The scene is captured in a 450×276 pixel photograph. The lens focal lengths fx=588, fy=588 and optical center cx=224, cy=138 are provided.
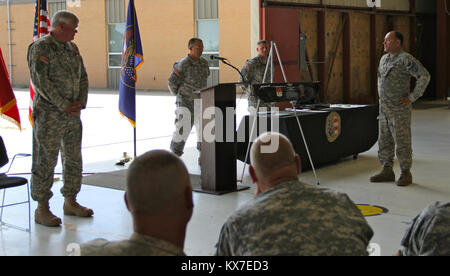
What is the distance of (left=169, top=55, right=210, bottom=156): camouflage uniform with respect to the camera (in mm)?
7738

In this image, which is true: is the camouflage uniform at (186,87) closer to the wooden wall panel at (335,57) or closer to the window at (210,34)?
the wooden wall panel at (335,57)

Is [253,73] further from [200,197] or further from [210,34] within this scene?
[210,34]

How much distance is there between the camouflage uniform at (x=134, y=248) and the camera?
1675 mm

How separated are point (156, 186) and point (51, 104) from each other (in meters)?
3.54

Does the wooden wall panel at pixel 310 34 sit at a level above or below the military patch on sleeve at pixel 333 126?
above

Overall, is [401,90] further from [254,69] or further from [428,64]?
[428,64]

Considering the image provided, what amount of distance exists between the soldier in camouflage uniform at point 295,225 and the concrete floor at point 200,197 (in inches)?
87.3

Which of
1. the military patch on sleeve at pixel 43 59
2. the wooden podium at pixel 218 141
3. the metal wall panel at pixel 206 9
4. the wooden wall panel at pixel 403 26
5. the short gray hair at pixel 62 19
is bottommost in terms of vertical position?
the wooden podium at pixel 218 141

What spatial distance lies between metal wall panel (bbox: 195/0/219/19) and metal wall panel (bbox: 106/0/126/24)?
3.88m

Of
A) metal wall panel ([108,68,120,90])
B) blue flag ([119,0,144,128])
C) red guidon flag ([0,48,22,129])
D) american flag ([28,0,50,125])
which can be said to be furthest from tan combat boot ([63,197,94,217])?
metal wall panel ([108,68,120,90])

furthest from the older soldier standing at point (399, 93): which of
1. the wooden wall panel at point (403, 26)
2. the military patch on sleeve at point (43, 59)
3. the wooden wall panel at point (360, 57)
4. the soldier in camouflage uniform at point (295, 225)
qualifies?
the wooden wall panel at point (403, 26)

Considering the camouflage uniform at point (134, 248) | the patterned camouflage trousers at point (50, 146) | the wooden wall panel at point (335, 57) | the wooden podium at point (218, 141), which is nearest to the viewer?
the camouflage uniform at point (134, 248)

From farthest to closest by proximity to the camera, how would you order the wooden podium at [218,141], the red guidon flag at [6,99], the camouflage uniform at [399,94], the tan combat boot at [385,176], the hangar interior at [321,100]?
the tan combat boot at [385,176]
the camouflage uniform at [399,94]
the wooden podium at [218,141]
the red guidon flag at [6,99]
the hangar interior at [321,100]

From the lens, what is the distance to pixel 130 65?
7.51 m
